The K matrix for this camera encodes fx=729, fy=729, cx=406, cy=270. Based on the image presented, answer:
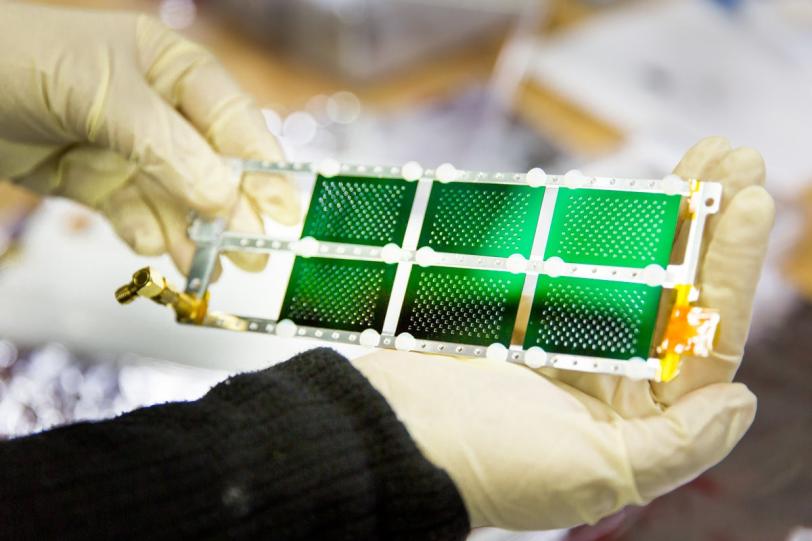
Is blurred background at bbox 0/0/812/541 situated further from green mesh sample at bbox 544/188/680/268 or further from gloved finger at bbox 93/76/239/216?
green mesh sample at bbox 544/188/680/268

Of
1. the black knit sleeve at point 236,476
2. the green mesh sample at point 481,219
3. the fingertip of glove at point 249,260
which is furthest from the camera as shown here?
the fingertip of glove at point 249,260

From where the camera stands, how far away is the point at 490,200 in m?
0.79

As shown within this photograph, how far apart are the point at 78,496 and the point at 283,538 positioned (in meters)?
0.19

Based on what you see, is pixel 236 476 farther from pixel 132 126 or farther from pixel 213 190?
pixel 132 126

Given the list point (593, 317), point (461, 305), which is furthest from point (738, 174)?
point (461, 305)

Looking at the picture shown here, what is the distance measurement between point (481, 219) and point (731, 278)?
258 millimetres

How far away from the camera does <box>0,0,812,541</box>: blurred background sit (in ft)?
3.51

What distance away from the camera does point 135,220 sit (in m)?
1.01

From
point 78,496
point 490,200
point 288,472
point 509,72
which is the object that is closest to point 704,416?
point 490,200

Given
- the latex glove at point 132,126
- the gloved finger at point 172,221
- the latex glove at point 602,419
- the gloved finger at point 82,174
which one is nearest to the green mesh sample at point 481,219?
the latex glove at point 602,419

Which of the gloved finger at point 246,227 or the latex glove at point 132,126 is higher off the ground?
the latex glove at point 132,126

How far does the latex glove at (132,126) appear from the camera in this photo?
0.94m

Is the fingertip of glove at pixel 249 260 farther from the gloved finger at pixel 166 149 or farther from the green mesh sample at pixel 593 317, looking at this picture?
the green mesh sample at pixel 593 317

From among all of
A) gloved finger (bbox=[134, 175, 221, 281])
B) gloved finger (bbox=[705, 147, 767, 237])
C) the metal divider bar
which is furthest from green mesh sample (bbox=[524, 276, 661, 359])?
gloved finger (bbox=[134, 175, 221, 281])
